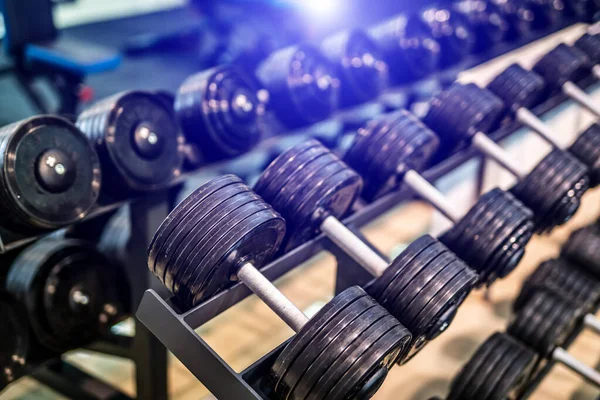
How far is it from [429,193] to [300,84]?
2.02 ft

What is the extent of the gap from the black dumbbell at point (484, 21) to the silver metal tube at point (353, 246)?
1491mm

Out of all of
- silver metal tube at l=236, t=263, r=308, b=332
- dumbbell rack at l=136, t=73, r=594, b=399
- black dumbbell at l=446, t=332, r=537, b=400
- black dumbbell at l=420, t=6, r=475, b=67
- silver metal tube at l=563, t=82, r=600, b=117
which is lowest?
black dumbbell at l=446, t=332, r=537, b=400

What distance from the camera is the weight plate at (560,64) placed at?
1875mm

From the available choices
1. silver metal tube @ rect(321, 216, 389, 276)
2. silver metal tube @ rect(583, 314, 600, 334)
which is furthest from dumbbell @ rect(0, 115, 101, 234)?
silver metal tube @ rect(583, 314, 600, 334)

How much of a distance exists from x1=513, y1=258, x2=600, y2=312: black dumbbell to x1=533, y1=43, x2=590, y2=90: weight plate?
1.97 feet

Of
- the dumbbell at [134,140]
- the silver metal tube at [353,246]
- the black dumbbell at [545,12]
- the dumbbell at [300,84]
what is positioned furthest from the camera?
the black dumbbell at [545,12]

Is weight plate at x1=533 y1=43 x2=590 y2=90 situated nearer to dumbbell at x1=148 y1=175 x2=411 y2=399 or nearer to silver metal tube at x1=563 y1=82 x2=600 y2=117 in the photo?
A: silver metal tube at x1=563 y1=82 x2=600 y2=117

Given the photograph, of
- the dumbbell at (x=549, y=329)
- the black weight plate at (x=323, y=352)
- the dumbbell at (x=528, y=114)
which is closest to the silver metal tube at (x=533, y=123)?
the dumbbell at (x=528, y=114)

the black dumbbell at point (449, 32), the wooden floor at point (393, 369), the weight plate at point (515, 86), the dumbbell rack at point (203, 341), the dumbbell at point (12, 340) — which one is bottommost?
the wooden floor at point (393, 369)

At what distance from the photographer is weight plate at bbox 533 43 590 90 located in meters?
1.88

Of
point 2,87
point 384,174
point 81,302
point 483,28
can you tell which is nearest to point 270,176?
point 384,174

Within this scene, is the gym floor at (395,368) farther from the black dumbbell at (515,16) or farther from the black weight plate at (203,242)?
the black dumbbell at (515,16)

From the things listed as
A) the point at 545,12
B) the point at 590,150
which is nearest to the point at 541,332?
the point at 590,150

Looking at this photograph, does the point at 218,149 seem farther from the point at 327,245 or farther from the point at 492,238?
the point at 492,238
